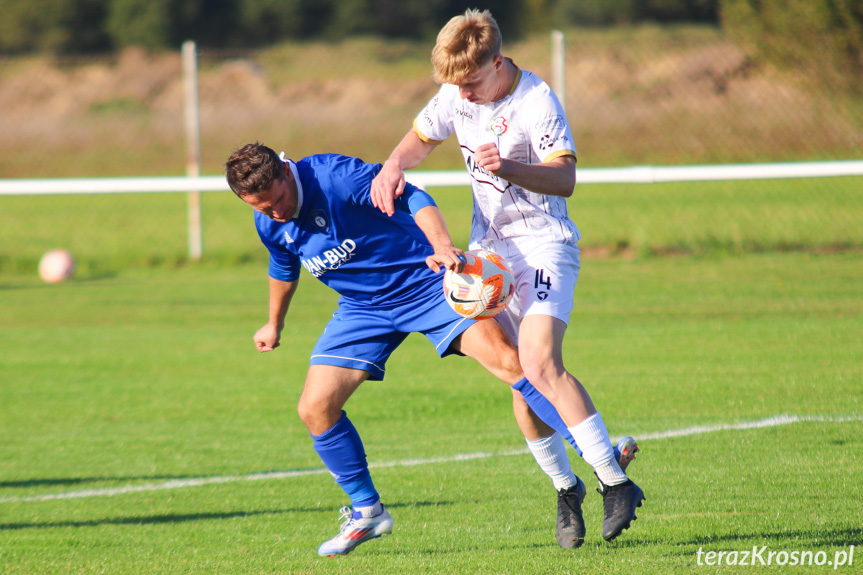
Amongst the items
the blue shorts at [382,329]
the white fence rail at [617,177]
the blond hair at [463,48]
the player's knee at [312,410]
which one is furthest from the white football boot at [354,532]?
the white fence rail at [617,177]

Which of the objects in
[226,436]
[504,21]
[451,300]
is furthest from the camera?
[504,21]

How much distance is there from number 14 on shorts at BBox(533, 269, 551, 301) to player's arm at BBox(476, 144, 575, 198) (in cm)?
39

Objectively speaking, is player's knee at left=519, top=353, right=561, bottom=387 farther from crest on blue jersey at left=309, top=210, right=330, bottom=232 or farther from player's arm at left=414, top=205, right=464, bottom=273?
crest on blue jersey at left=309, top=210, right=330, bottom=232

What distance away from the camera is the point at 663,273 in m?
13.2

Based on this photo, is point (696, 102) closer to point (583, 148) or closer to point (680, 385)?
point (583, 148)

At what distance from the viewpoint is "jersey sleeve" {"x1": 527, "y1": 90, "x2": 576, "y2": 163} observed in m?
4.17

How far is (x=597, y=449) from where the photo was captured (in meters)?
4.16

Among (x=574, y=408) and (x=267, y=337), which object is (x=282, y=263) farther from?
(x=574, y=408)

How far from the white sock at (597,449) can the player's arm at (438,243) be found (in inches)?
32.1

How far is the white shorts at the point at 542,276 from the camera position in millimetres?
4316

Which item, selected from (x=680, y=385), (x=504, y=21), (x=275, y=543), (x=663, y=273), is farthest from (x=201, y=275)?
(x=504, y=21)

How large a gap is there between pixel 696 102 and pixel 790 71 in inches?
56.0

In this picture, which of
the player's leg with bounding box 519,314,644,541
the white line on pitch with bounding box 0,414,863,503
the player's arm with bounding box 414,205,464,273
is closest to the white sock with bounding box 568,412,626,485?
the player's leg with bounding box 519,314,644,541

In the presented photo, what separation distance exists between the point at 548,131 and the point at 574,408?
3.68 feet
